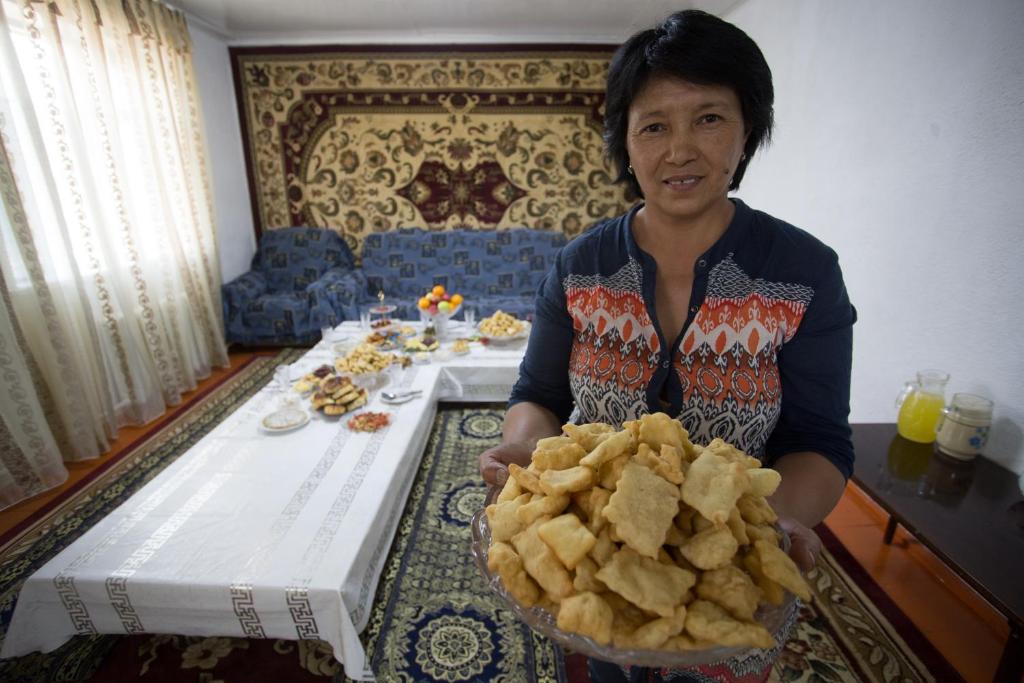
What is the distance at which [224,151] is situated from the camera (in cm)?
481

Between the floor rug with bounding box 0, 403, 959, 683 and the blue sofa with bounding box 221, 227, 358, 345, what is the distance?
2673 millimetres

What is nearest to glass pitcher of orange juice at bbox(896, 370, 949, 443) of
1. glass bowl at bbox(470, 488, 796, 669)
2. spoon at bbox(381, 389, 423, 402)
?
glass bowl at bbox(470, 488, 796, 669)

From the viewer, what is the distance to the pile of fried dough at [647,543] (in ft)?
1.84

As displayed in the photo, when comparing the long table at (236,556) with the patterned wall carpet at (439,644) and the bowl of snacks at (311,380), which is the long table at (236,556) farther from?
the bowl of snacks at (311,380)

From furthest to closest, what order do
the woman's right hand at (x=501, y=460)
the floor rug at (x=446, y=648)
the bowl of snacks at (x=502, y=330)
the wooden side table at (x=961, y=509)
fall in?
1. the bowl of snacks at (x=502, y=330)
2. the floor rug at (x=446, y=648)
3. the wooden side table at (x=961, y=509)
4. the woman's right hand at (x=501, y=460)

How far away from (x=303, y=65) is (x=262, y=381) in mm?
3280

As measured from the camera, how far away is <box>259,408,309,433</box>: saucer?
2.11 metres

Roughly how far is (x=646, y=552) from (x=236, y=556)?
4.44 ft

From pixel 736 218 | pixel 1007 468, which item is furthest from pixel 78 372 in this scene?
pixel 1007 468

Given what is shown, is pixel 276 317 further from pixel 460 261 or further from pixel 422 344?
pixel 422 344

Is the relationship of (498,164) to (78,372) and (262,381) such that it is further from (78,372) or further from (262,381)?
(78,372)

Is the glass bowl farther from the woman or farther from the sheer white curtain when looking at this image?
the sheer white curtain

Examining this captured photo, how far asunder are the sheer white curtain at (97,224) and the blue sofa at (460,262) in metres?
1.55

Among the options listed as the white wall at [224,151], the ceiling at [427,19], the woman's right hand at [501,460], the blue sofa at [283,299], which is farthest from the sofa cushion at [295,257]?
the woman's right hand at [501,460]
